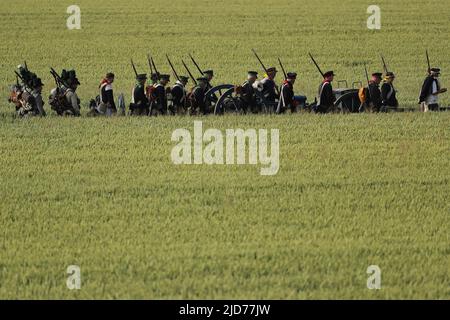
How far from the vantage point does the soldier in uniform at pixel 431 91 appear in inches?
1054

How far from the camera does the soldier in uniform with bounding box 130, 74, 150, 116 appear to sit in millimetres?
26641

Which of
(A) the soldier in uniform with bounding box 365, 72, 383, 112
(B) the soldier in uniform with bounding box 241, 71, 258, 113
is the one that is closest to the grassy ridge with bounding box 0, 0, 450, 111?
(A) the soldier in uniform with bounding box 365, 72, 383, 112

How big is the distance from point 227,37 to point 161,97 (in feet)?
78.6

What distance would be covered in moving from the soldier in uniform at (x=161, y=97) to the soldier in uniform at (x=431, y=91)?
552cm

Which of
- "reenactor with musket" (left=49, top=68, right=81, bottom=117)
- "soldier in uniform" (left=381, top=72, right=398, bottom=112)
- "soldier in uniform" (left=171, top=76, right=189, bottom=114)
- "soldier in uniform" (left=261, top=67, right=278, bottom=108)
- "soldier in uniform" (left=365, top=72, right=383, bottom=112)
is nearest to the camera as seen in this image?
"soldier in uniform" (left=365, top=72, right=383, bottom=112)

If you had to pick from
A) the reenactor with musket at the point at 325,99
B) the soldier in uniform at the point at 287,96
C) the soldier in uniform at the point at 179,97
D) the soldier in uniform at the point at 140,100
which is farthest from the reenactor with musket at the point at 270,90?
the soldier in uniform at the point at 140,100

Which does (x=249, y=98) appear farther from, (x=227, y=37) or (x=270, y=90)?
(x=227, y=37)

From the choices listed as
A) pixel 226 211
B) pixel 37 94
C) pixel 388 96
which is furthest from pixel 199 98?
pixel 226 211

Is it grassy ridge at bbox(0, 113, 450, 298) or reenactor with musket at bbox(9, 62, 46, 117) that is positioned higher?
reenactor with musket at bbox(9, 62, 46, 117)

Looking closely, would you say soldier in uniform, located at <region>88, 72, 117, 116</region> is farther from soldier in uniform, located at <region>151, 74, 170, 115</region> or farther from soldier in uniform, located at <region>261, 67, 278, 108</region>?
soldier in uniform, located at <region>261, 67, 278, 108</region>

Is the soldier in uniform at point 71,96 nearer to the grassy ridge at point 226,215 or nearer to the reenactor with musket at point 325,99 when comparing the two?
the grassy ridge at point 226,215

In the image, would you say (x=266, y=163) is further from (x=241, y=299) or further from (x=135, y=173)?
Result: (x=241, y=299)

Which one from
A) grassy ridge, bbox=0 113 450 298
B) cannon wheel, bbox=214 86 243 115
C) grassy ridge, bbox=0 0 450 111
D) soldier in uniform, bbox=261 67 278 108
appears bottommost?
grassy ridge, bbox=0 113 450 298
